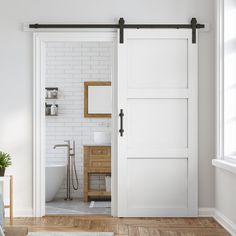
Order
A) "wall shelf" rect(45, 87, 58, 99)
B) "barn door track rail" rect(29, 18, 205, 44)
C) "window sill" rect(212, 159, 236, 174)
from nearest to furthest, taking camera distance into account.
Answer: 1. "window sill" rect(212, 159, 236, 174)
2. "barn door track rail" rect(29, 18, 205, 44)
3. "wall shelf" rect(45, 87, 58, 99)

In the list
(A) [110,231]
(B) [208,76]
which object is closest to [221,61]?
(B) [208,76]

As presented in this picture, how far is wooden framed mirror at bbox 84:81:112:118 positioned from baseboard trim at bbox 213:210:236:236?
104 inches

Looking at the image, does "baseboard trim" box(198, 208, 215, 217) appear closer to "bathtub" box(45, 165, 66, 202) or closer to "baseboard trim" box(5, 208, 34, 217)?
"baseboard trim" box(5, 208, 34, 217)

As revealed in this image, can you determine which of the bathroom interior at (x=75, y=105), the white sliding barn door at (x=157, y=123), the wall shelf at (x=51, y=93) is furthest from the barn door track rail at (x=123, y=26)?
the wall shelf at (x=51, y=93)

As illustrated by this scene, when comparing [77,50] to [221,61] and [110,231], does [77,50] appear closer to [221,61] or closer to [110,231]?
[221,61]

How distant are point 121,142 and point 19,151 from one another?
119cm

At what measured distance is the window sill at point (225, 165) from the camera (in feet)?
15.5

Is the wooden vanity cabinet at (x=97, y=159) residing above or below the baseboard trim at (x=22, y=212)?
above

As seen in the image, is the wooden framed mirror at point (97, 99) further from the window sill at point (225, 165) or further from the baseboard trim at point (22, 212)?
the window sill at point (225, 165)

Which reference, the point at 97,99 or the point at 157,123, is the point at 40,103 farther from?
the point at 97,99

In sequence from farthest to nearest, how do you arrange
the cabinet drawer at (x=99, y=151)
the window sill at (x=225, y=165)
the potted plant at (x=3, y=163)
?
the cabinet drawer at (x=99, y=151) → the potted plant at (x=3, y=163) → the window sill at (x=225, y=165)

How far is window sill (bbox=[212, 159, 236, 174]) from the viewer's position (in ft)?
15.5

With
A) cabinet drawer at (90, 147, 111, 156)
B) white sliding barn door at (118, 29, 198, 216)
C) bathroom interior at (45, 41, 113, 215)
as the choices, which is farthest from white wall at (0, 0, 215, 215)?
bathroom interior at (45, 41, 113, 215)

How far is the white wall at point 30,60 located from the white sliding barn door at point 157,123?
14cm
